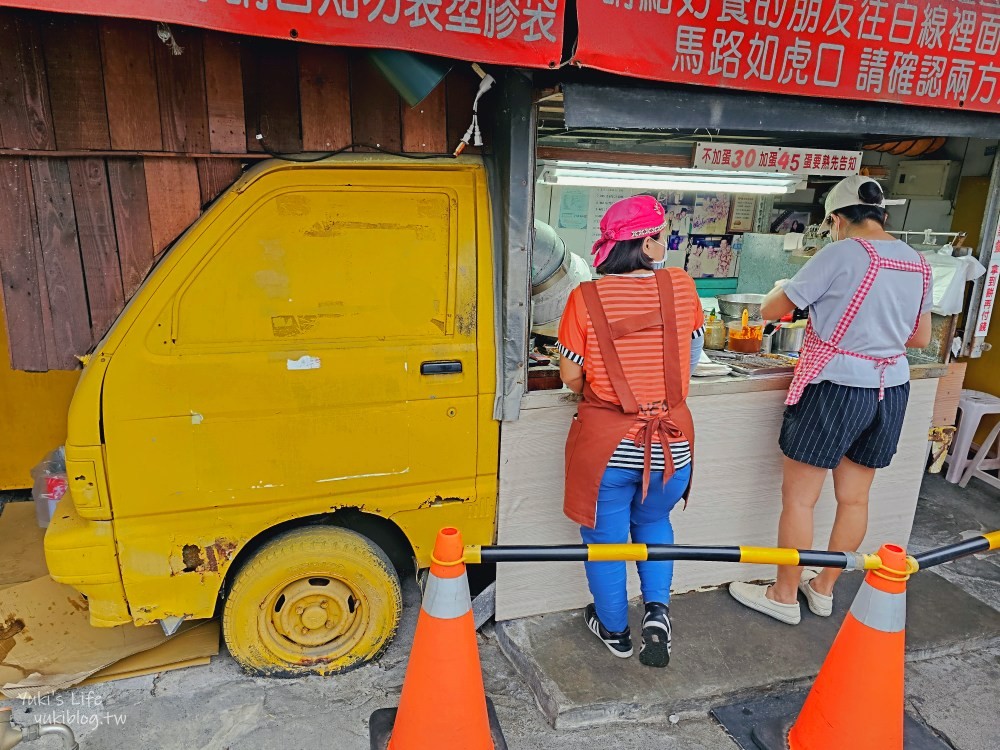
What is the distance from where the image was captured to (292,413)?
2928 millimetres

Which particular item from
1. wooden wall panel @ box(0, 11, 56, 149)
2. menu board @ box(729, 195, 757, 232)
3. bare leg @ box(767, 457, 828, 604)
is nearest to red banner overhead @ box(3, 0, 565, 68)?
wooden wall panel @ box(0, 11, 56, 149)

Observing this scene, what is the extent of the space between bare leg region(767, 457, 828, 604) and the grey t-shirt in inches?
21.6

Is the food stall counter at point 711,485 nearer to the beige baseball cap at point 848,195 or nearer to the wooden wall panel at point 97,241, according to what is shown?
the beige baseball cap at point 848,195

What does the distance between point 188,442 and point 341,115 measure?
60.3 inches

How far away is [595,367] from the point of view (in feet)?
9.78

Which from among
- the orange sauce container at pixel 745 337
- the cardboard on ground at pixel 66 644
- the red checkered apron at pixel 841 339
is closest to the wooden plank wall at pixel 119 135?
the cardboard on ground at pixel 66 644

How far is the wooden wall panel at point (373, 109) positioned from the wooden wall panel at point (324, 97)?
0.03 meters

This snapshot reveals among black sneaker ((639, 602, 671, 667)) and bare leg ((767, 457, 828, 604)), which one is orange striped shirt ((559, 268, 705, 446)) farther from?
bare leg ((767, 457, 828, 604))

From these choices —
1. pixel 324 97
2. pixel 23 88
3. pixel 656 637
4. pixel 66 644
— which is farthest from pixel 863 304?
pixel 66 644

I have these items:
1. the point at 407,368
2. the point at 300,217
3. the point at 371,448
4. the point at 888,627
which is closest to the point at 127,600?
the point at 371,448

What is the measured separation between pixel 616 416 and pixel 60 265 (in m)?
2.41

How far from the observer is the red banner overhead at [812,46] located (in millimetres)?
2672

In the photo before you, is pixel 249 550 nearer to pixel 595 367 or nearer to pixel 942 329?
pixel 595 367

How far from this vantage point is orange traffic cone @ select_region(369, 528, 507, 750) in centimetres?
241
